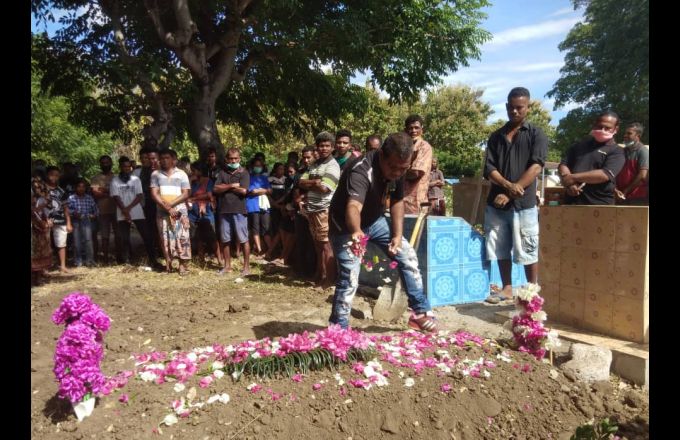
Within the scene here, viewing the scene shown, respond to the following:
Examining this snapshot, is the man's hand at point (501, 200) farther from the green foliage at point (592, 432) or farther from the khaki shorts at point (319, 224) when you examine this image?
the green foliage at point (592, 432)

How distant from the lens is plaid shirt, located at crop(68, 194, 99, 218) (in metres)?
7.77

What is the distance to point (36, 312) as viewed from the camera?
4.90 meters

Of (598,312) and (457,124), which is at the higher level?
(457,124)

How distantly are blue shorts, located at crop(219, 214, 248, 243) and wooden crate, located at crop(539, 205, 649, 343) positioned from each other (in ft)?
14.0

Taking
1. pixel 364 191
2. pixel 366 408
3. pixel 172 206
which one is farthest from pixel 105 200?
pixel 366 408

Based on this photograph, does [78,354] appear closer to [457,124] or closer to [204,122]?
[204,122]

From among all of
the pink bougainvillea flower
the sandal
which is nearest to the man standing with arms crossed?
the sandal

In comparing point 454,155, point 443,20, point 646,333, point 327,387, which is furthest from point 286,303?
point 454,155

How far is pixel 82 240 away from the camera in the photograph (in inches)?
315

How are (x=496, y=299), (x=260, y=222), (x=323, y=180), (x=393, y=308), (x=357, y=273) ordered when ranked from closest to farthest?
(x=357, y=273) → (x=393, y=308) → (x=496, y=299) → (x=323, y=180) → (x=260, y=222)

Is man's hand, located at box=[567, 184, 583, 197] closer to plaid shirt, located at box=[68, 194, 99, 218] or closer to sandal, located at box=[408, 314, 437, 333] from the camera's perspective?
sandal, located at box=[408, 314, 437, 333]

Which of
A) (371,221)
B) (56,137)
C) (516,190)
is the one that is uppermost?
(56,137)

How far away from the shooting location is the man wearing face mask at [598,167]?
4445 millimetres

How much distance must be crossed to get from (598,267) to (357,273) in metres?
2.01
